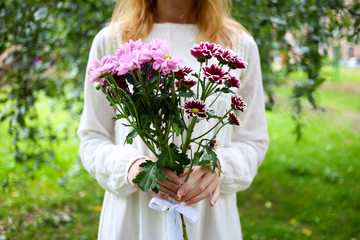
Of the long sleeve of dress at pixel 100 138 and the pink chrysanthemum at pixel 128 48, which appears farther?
the long sleeve of dress at pixel 100 138

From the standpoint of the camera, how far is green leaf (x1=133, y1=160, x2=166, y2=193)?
37.5 inches

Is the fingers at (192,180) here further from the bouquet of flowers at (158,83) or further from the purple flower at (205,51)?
the purple flower at (205,51)

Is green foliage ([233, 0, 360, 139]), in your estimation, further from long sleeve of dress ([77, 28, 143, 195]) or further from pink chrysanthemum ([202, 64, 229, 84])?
pink chrysanthemum ([202, 64, 229, 84])

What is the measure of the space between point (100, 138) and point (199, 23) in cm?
66

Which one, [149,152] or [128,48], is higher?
[128,48]

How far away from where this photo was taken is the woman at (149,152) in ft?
4.54

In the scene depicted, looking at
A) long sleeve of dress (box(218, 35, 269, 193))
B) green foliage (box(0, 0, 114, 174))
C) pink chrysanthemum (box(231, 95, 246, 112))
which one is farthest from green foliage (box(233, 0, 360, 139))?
pink chrysanthemum (box(231, 95, 246, 112))

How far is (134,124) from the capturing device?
0.97 metres

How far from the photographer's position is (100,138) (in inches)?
59.1

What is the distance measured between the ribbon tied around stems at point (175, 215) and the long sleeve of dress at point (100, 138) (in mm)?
242

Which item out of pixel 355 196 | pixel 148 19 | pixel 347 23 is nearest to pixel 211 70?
pixel 148 19

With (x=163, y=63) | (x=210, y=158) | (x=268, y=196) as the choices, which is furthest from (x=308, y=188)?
(x=163, y=63)

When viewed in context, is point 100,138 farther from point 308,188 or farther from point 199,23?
point 308,188

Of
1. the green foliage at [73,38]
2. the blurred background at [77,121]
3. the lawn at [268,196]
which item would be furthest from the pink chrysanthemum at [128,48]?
the lawn at [268,196]
